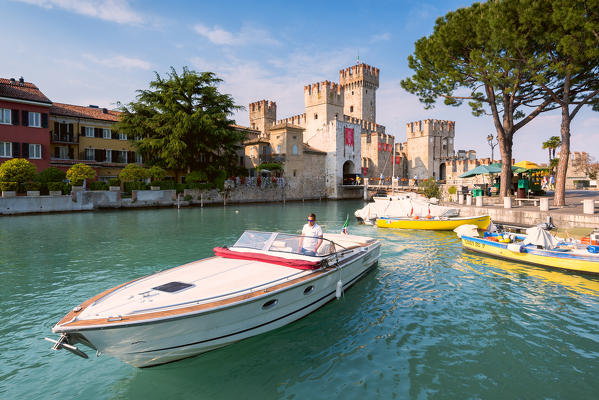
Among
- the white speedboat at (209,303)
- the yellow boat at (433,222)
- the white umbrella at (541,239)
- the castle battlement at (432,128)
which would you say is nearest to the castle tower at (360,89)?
the castle battlement at (432,128)

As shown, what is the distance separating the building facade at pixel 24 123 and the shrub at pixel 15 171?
476cm

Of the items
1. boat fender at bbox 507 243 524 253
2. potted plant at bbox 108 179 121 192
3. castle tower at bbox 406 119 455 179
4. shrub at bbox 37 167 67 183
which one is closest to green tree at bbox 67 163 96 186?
shrub at bbox 37 167 67 183

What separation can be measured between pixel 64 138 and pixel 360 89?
1998 inches

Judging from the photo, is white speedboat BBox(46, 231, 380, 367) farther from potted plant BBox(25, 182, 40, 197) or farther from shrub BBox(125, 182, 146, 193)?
shrub BBox(125, 182, 146, 193)

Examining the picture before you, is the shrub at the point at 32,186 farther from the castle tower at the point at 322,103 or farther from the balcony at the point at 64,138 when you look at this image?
the castle tower at the point at 322,103

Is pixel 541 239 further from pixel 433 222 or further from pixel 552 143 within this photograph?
pixel 552 143

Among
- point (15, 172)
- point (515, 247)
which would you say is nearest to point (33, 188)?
point (15, 172)

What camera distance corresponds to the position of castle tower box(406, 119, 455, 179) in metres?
64.9

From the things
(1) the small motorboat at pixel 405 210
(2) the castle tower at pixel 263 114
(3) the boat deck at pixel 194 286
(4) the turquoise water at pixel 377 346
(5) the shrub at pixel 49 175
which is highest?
(2) the castle tower at pixel 263 114

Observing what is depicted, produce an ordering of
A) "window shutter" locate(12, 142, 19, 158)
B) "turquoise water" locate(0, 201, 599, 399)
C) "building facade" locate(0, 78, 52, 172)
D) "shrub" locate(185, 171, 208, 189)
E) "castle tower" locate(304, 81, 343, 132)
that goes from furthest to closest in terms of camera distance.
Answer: "castle tower" locate(304, 81, 343, 132) < "shrub" locate(185, 171, 208, 189) < "window shutter" locate(12, 142, 19, 158) < "building facade" locate(0, 78, 52, 172) < "turquoise water" locate(0, 201, 599, 399)

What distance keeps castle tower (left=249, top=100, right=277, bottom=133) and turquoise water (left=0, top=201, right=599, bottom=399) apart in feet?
193

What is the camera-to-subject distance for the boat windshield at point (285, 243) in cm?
713

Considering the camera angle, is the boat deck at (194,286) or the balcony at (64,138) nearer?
the boat deck at (194,286)

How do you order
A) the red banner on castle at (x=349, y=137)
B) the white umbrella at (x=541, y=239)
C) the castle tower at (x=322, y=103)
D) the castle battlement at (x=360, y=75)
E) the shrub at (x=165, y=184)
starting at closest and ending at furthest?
1. the white umbrella at (x=541, y=239)
2. the shrub at (x=165, y=184)
3. the red banner on castle at (x=349, y=137)
4. the castle tower at (x=322, y=103)
5. the castle battlement at (x=360, y=75)
